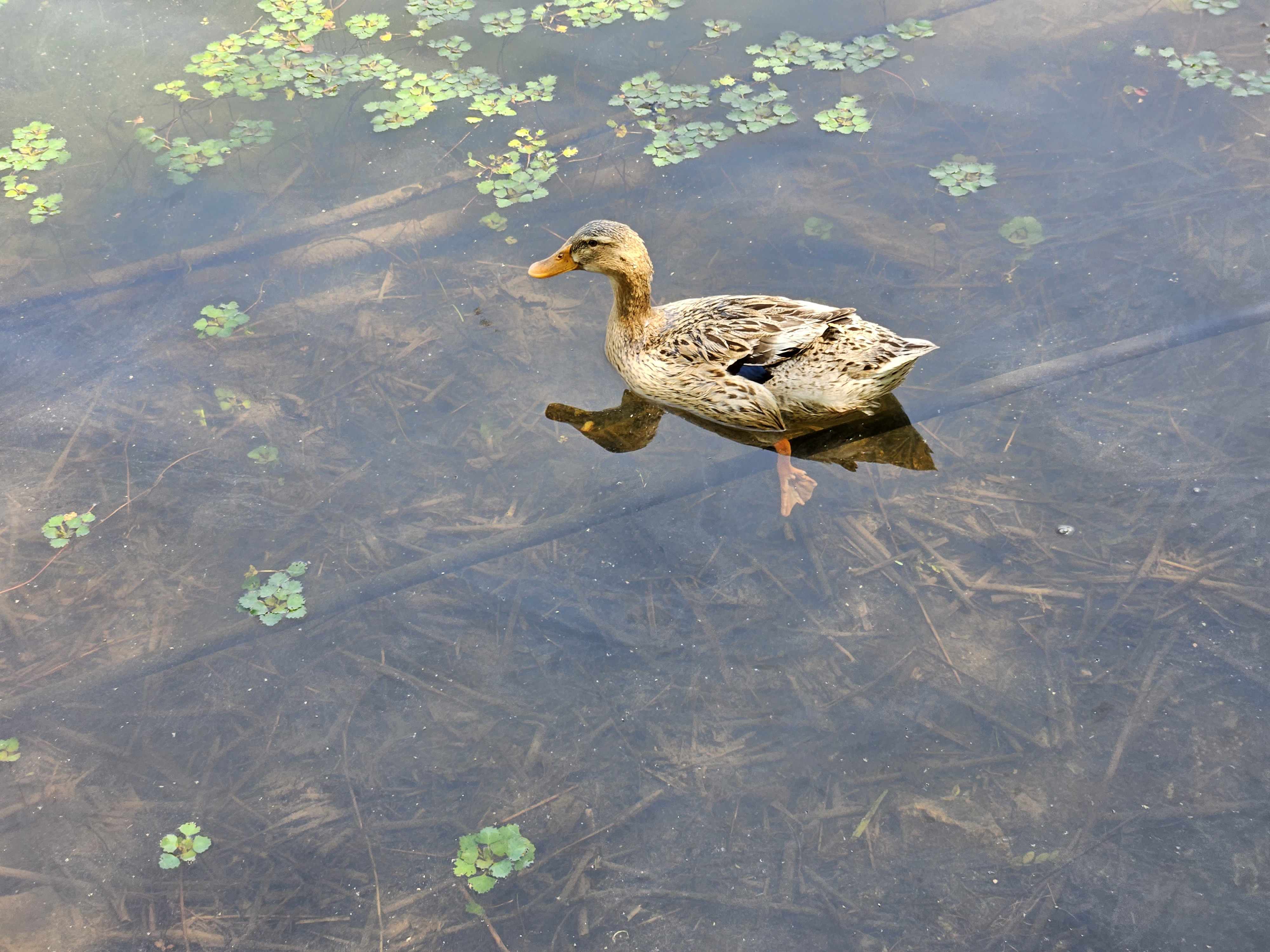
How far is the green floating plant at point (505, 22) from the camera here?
7133 mm

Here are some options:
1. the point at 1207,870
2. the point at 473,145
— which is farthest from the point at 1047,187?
the point at 1207,870

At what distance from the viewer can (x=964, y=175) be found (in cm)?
597

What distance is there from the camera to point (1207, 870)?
3344mm

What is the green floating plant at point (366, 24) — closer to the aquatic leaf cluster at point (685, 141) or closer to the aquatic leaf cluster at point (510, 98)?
the aquatic leaf cluster at point (510, 98)

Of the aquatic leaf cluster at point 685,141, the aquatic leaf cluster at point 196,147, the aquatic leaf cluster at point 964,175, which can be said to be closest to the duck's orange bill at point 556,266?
the aquatic leaf cluster at point 685,141

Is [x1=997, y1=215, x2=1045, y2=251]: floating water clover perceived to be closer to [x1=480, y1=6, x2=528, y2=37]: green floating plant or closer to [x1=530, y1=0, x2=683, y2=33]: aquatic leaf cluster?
[x1=530, y1=0, x2=683, y2=33]: aquatic leaf cluster

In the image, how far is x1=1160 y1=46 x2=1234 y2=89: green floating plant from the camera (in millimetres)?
6562

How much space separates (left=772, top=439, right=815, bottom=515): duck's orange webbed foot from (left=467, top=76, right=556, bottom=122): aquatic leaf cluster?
132 inches

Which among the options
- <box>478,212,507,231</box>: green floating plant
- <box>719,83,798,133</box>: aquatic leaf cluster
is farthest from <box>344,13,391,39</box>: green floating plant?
<box>719,83,798,133</box>: aquatic leaf cluster

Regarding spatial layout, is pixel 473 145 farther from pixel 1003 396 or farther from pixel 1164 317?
pixel 1164 317

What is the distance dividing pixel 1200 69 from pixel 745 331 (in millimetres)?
4378

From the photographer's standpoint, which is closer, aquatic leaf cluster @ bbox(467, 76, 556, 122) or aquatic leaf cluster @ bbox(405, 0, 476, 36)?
aquatic leaf cluster @ bbox(467, 76, 556, 122)

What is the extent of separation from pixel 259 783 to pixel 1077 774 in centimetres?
307

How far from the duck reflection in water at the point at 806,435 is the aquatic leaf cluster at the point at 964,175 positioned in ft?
5.94
